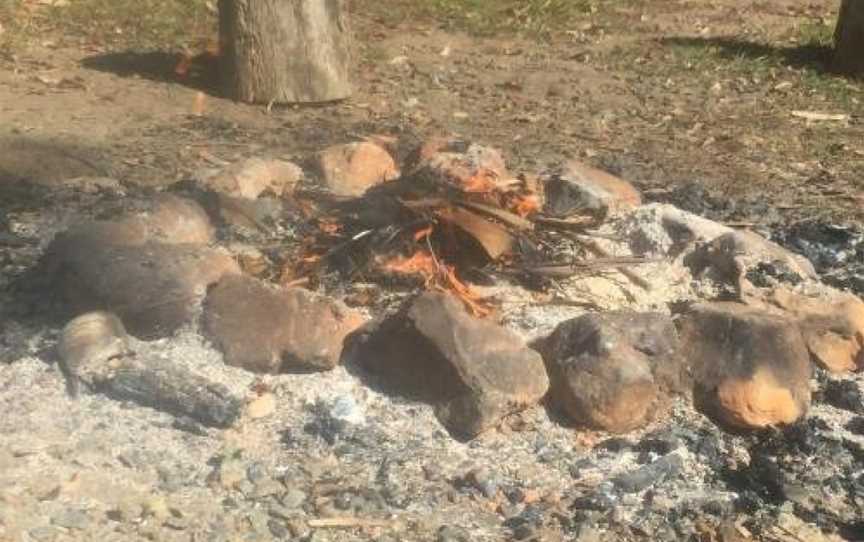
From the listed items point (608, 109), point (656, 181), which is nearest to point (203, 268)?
point (656, 181)

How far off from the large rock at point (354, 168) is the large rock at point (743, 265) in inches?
42.8

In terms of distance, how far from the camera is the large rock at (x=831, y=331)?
14.1 ft

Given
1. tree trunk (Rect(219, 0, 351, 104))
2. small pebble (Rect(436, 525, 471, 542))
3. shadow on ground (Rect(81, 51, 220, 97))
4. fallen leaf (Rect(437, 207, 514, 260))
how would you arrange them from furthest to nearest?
shadow on ground (Rect(81, 51, 220, 97))
tree trunk (Rect(219, 0, 351, 104))
fallen leaf (Rect(437, 207, 514, 260))
small pebble (Rect(436, 525, 471, 542))

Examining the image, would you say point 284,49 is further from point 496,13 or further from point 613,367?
point 613,367

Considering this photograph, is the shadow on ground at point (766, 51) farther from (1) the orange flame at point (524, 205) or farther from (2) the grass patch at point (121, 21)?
(1) the orange flame at point (524, 205)

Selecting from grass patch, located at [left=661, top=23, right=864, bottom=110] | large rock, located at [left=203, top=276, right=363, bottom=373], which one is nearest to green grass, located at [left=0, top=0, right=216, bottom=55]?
grass patch, located at [left=661, top=23, right=864, bottom=110]

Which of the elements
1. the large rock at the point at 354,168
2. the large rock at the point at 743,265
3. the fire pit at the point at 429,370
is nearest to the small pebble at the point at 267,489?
the fire pit at the point at 429,370

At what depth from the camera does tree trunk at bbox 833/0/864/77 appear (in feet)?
24.7

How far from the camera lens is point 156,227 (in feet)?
14.7

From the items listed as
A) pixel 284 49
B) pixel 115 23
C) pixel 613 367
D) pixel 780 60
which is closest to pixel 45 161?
pixel 284 49

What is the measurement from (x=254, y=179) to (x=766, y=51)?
4075 millimetres

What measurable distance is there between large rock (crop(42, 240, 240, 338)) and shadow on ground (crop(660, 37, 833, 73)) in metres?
4.41

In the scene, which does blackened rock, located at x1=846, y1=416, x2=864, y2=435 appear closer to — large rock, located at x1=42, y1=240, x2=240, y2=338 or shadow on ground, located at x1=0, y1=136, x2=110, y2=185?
large rock, located at x1=42, y1=240, x2=240, y2=338

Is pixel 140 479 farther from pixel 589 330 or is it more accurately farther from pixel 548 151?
pixel 548 151
